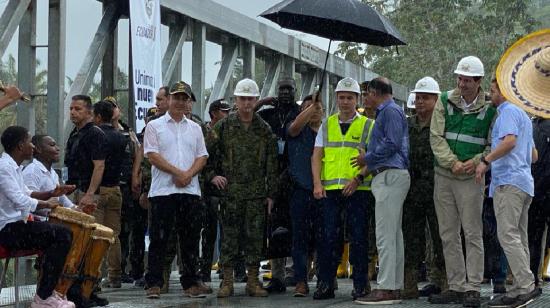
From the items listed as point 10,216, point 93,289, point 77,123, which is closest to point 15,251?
point 10,216

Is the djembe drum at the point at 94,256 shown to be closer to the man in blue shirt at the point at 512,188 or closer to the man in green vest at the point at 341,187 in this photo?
the man in green vest at the point at 341,187

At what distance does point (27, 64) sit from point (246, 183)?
2.68m

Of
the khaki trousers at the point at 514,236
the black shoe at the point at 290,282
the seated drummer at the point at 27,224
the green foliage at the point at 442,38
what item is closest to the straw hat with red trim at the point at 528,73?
the khaki trousers at the point at 514,236

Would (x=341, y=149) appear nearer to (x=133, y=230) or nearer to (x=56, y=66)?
(x=133, y=230)

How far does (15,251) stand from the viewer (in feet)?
27.5

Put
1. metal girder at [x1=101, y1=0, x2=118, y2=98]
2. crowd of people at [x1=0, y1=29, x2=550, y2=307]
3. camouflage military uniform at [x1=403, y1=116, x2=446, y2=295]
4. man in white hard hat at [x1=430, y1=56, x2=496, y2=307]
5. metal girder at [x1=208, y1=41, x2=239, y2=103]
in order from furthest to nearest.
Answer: metal girder at [x1=208, y1=41, x2=239, y2=103], metal girder at [x1=101, y1=0, x2=118, y2=98], camouflage military uniform at [x1=403, y1=116, x2=446, y2=295], man in white hard hat at [x1=430, y1=56, x2=496, y2=307], crowd of people at [x1=0, y1=29, x2=550, y2=307]

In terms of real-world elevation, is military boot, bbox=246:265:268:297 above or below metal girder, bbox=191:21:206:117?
below

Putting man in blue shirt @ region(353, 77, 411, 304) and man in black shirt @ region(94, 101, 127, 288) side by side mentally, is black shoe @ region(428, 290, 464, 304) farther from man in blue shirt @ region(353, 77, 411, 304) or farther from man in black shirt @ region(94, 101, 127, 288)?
Answer: man in black shirt @ region(94, 101, 127, 288)

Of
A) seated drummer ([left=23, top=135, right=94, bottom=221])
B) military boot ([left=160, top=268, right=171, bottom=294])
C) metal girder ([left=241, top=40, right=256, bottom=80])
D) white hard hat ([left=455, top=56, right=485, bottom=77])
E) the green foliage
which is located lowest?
military boot ([left=160, top=268, right=171, bottom=294])

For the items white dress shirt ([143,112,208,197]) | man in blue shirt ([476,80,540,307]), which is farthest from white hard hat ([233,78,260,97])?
man in blue shirt ([476,80,540,307])

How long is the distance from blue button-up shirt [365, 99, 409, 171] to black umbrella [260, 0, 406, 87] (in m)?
0.82

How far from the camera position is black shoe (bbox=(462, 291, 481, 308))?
9719mm

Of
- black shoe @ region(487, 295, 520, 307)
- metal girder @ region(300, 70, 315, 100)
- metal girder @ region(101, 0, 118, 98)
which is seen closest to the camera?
black shoe @ region(487, 295, 520, 307)

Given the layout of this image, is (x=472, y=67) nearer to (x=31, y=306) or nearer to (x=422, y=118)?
(x=422, y=118)
